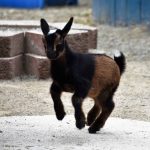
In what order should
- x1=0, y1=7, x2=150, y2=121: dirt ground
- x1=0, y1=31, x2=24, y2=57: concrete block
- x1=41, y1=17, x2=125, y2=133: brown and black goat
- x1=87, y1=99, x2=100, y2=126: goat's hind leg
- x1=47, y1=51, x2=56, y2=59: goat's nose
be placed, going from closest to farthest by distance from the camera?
1. x1=47, y1=51, x2=56, y2=59: goat's nose
2. x1=41, y1=17, x2=125, y2=133: brown and black goat
3. x1=87, y1=99, x2=100, y2=126: goat's hind leg
4. x1=0, y1=7, x2=150, y2=121: dirt ground
5. x1=0, y1=31, x2=24, y2=57: concrete block

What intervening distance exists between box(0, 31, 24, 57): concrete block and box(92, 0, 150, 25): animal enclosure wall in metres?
6.36

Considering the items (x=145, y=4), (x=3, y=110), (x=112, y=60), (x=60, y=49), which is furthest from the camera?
(x=145, y=4)

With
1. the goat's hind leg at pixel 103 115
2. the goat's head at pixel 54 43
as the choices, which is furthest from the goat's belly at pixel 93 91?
the goat's head at pixel 54 43

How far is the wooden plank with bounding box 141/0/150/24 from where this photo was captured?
15.7 m

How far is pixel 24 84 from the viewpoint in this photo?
9.45 meters

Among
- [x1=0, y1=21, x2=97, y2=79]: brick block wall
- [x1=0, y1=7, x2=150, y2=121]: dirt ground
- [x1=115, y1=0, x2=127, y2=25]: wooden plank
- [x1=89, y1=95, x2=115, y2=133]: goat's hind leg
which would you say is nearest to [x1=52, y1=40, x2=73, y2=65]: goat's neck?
[x1=89, y1=95, x2=115, y2=133]: goat's hind leg

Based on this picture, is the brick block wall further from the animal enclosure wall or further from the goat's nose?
the animal enclosure wall

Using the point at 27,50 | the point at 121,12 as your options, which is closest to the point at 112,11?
the point at 121,12

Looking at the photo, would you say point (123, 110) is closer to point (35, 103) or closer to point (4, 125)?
point (35, 103)

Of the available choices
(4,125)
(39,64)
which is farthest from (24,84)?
(4,125)

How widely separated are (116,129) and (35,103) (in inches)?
81.9

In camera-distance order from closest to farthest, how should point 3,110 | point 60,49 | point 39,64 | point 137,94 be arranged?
1. point 60,49
2. point 3,110
3. point 137,94
4. point 39,64

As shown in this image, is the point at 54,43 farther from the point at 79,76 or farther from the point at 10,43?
the point at 10,43

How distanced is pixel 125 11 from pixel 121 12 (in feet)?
0.37
